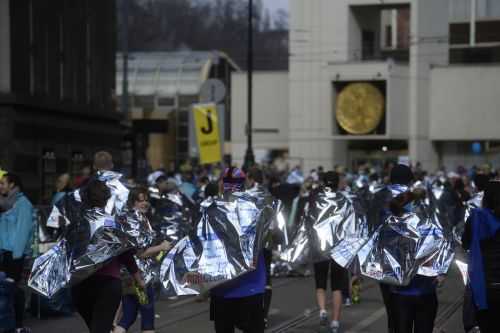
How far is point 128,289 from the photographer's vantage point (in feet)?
31.9

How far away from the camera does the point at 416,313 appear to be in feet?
28.1

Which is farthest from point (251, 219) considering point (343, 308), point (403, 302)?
point (343, 308)

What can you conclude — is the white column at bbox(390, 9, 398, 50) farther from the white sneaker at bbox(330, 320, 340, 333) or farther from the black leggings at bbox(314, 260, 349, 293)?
the white sneaker at bbox(330, 320, 340, 333)

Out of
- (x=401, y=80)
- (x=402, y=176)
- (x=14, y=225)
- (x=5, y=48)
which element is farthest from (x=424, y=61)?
(x=402, y=176)

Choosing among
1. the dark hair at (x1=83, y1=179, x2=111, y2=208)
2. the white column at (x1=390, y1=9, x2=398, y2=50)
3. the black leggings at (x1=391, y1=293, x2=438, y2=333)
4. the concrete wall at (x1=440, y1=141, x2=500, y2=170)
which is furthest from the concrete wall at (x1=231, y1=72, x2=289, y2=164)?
the dark hair at (x1=83, y1=179, x2=111, y2=208)

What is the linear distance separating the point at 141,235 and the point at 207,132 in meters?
14.1

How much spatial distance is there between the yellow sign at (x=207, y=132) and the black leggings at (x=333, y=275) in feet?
34.4

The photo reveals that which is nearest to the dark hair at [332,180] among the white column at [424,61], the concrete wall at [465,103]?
the white column at [424,61]

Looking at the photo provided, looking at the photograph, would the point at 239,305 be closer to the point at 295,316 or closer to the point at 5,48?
the point at 295,316

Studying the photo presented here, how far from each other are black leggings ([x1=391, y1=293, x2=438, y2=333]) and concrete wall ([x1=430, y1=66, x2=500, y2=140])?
127 feet

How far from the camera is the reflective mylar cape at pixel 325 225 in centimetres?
1221

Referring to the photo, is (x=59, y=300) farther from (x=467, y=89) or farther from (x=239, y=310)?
(x=467, y=89)

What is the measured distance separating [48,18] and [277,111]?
27840 millimetres

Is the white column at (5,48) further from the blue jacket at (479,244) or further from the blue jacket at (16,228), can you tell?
the blue jacket at (479,244)
